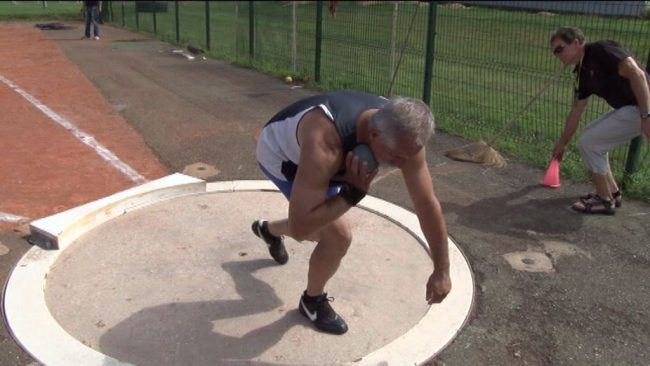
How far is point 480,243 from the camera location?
4.25 m

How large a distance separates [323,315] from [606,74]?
3.02 meters

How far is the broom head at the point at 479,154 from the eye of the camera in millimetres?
5954

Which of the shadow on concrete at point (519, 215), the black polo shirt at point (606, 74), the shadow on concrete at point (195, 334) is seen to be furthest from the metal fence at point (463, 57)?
the shadow on concrete at point (195, 334)

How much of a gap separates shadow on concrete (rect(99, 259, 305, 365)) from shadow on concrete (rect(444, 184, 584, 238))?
1947mm

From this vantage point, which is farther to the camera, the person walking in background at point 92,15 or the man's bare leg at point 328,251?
the person walking in background at point 92,15

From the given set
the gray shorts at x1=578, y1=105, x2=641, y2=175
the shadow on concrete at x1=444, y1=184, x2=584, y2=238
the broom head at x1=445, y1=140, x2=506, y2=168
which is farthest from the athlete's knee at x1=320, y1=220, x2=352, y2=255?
the broom head at x1=445, y1=140, x2=506, y2=168

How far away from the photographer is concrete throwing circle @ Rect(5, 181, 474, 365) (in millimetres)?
2986

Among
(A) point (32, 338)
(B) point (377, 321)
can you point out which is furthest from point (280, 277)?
(A) point (32, 338)

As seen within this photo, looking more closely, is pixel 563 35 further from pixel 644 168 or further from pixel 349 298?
pixel 349 298

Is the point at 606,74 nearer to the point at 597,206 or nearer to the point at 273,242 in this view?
the point at 597,206

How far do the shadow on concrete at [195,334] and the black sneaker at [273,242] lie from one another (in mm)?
315

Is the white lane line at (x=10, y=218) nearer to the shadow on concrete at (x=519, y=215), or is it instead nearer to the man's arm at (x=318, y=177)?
the man's arm at (x=318, y=177)

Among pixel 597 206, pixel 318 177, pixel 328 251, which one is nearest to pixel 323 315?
pixel 328 251

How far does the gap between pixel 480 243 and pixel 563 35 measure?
1774 mm
